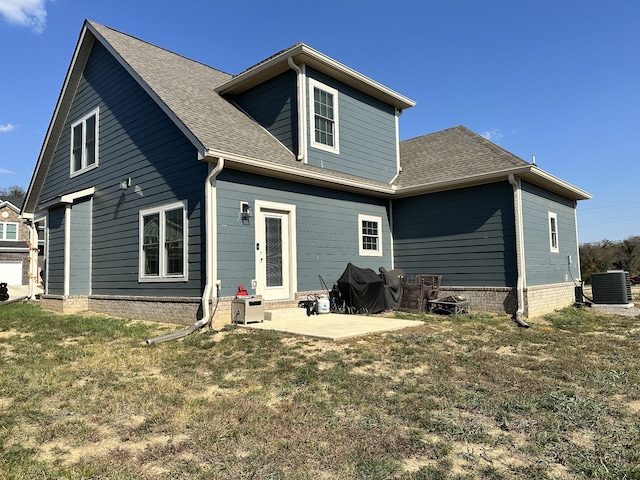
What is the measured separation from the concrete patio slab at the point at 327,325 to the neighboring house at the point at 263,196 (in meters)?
0.71

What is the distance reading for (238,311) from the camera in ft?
27.6

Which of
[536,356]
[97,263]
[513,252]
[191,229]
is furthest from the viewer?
[97,263]

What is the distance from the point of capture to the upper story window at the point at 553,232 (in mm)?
12359

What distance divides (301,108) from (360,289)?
4587 mm

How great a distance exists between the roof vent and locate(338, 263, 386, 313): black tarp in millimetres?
6427

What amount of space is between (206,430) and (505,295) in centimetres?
881

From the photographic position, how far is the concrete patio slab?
714 cm

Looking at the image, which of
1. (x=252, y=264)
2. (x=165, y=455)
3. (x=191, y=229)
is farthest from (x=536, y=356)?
(x=191, y=229)

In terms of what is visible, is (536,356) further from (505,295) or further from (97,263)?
(97,263)

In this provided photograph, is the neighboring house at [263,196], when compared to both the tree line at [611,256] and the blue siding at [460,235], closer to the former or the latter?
the blue siding at [460,235]

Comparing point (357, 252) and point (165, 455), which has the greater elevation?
point (357, 252)

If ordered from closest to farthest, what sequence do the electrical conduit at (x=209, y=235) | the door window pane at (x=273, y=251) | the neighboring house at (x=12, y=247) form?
the electrical conduit at (x=209, y=235) < the door window pane at (x=273, y=251) < the neighboring house at (x=12, y=247)

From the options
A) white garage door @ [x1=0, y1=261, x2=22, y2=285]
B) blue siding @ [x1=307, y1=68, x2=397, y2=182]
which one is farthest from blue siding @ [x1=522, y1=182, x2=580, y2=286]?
white garage door @ [x1=0, y1=261, x2=22, y2=285]

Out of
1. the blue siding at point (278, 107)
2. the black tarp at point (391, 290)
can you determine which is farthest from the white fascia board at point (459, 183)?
the blue siding at point (278, 107)
